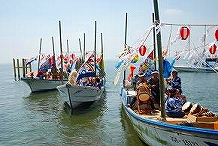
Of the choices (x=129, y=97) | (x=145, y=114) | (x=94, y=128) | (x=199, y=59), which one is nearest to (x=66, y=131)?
(x=94, y=128)

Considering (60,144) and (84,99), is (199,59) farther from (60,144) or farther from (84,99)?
(84,99)

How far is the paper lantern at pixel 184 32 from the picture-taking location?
9594 millimetres

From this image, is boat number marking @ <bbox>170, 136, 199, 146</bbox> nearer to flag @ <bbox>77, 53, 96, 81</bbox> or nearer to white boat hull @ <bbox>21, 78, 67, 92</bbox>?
flag @ <bbox>77, 53, 96, 81</bbox>

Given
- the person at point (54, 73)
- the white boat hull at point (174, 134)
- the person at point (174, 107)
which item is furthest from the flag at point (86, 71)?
the person at point (54, 73)

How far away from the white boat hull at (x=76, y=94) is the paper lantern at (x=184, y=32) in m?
9.60

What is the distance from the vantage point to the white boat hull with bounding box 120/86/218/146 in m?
7.29

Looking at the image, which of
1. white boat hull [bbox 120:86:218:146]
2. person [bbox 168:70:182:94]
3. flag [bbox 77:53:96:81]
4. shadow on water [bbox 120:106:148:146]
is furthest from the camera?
flag [bbox 77:53:96:81]

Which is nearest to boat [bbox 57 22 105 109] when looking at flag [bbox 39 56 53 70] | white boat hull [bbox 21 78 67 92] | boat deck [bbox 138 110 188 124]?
boat deck [bbox 138 110 188 124]

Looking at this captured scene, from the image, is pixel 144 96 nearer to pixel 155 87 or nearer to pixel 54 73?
pixel 155 87

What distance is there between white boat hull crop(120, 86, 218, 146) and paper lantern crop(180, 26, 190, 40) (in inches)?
117

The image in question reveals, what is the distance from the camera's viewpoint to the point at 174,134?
322 inches

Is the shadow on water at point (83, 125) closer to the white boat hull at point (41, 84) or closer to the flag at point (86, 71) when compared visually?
the flag at point (86, 71)

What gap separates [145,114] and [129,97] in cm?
307

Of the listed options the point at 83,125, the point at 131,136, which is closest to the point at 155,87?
the point at 131,136
